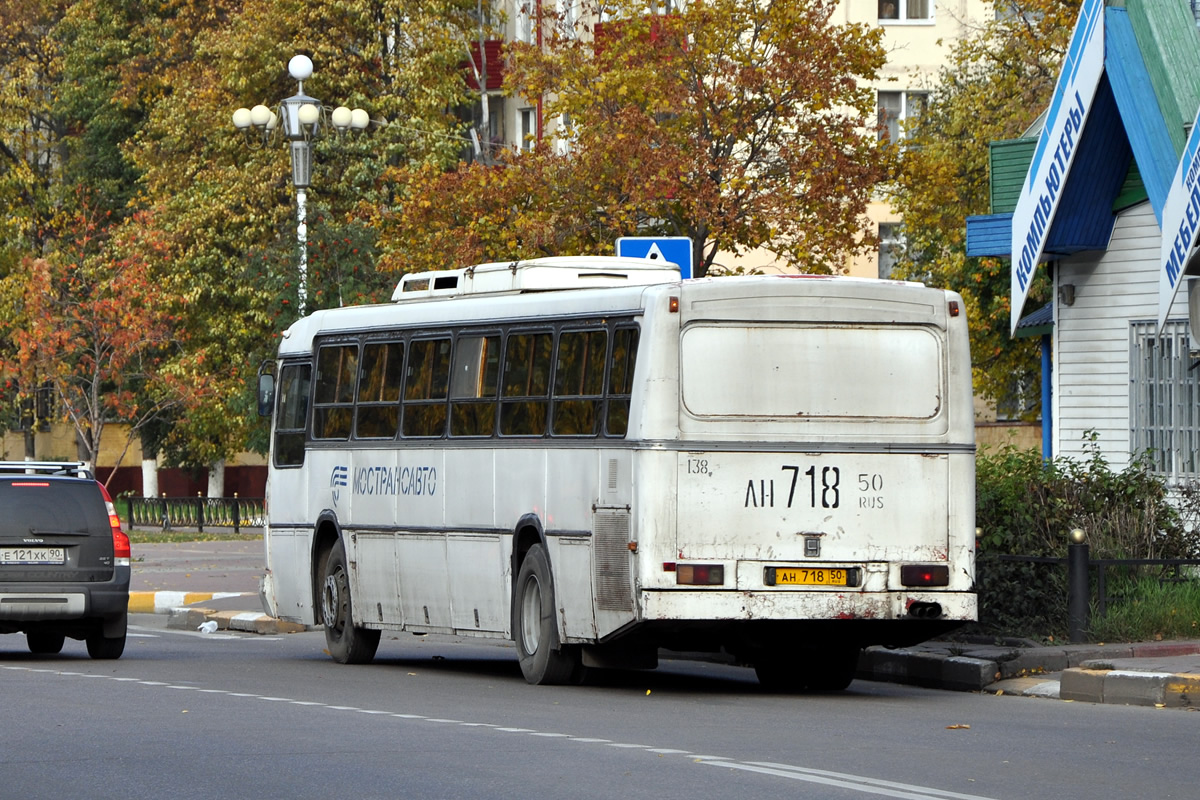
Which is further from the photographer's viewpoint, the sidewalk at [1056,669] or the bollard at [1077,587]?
the bollard at [1077,587]

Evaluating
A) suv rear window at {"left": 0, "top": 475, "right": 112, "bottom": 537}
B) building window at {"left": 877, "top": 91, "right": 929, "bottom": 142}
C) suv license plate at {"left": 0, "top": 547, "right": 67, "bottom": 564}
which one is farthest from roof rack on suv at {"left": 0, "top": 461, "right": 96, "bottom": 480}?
building window at {"left": 877, "top": 91, "right": 929, "bottom": 142}

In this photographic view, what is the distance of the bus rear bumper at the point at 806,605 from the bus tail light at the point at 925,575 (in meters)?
0.06

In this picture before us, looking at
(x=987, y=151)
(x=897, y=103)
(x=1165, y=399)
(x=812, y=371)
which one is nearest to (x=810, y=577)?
(x=812, y=371)

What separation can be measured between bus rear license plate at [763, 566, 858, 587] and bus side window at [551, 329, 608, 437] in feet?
5.38

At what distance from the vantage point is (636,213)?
109ft

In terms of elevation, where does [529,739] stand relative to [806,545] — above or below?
below

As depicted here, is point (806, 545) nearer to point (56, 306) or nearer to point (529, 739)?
point (529, 739)

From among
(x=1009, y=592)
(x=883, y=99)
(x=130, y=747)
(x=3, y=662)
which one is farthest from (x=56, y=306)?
(x=130, y=747)

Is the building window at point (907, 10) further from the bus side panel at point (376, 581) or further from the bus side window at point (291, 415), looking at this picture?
the bus side panel at point (376, 581)

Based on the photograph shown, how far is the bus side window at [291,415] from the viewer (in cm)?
2116

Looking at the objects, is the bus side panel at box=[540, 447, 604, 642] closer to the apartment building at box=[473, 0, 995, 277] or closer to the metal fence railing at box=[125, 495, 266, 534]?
the metal fence railing at box=[125, 495, 266, 534]

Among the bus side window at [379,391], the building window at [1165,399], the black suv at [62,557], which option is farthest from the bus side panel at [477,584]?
the building window at [1165,399]

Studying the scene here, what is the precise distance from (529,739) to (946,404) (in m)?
4.87

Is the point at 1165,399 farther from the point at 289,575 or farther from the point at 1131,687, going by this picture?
the point at 289,575
